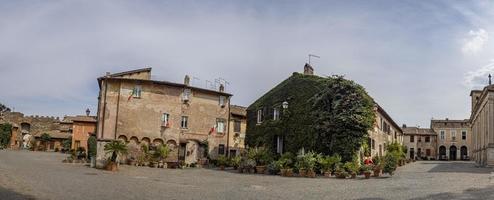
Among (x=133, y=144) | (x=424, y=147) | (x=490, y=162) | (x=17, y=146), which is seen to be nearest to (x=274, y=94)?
(x=133, y=144)

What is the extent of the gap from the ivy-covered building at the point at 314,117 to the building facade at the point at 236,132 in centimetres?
581

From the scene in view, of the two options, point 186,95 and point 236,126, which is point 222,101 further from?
point 186,95

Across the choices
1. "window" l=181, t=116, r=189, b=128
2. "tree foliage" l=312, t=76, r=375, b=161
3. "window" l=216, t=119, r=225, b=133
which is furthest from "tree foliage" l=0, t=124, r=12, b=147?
"tree foliage" l=312, t=76, r=375, b=161

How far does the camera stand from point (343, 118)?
31328 millimetres

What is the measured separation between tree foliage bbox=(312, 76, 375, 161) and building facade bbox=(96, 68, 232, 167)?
15792mm

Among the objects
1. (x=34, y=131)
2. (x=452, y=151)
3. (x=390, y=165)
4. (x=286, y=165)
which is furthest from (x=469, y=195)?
(x=452, y=151)

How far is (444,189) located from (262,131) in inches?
856

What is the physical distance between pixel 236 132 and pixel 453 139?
68.1 metres

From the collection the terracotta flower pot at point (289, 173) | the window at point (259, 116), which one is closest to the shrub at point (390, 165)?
the terracotta flower pot at point (289, 173)

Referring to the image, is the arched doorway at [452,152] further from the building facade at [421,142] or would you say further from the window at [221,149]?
the window at [221,149]

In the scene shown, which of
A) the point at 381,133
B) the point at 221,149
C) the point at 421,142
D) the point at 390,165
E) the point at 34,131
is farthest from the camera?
the point at 421,142

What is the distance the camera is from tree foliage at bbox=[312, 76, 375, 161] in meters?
31.2

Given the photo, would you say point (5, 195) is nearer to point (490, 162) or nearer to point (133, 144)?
point (133, 144)

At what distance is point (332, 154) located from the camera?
31938 millimetres
